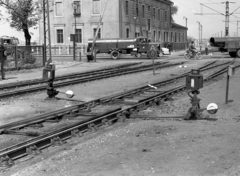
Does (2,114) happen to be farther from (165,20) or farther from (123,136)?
(165,20)

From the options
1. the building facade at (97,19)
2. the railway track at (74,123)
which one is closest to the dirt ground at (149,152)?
the railway track at (74,123)

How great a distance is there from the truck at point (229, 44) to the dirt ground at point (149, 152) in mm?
29752

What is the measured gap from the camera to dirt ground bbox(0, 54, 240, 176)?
5301 mm

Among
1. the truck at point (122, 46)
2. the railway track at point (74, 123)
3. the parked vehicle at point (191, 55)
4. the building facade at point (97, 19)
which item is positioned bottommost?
the railway track at point (74, 123)

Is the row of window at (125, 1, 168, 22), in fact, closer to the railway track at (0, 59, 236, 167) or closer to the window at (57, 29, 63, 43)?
the window at (57, 29, 63, 43)

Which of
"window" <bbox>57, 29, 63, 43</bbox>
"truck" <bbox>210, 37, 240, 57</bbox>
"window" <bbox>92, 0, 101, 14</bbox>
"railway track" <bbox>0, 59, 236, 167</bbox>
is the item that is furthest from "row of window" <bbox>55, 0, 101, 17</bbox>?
"railway track" <bbox>0, 59, 236, 167</bbox>

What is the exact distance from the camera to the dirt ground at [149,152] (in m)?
5.30

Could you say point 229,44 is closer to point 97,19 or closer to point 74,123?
point 97,19

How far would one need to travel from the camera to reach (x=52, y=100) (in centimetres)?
1207

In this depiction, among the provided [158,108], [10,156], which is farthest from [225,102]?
[10,156]

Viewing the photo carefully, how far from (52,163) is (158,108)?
521 centimetres

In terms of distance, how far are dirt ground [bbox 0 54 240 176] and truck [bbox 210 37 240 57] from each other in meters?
29.8

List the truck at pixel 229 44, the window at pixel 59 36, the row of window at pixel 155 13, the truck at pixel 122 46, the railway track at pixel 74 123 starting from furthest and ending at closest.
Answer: the row of window at pixel 155 13 → the window at pixel 59 36 → the truck at pixel 122 46 → the truck at pixel 229 44 → the railway track at pixel 74 123

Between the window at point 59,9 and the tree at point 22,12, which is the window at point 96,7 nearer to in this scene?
the window at point 59,9
